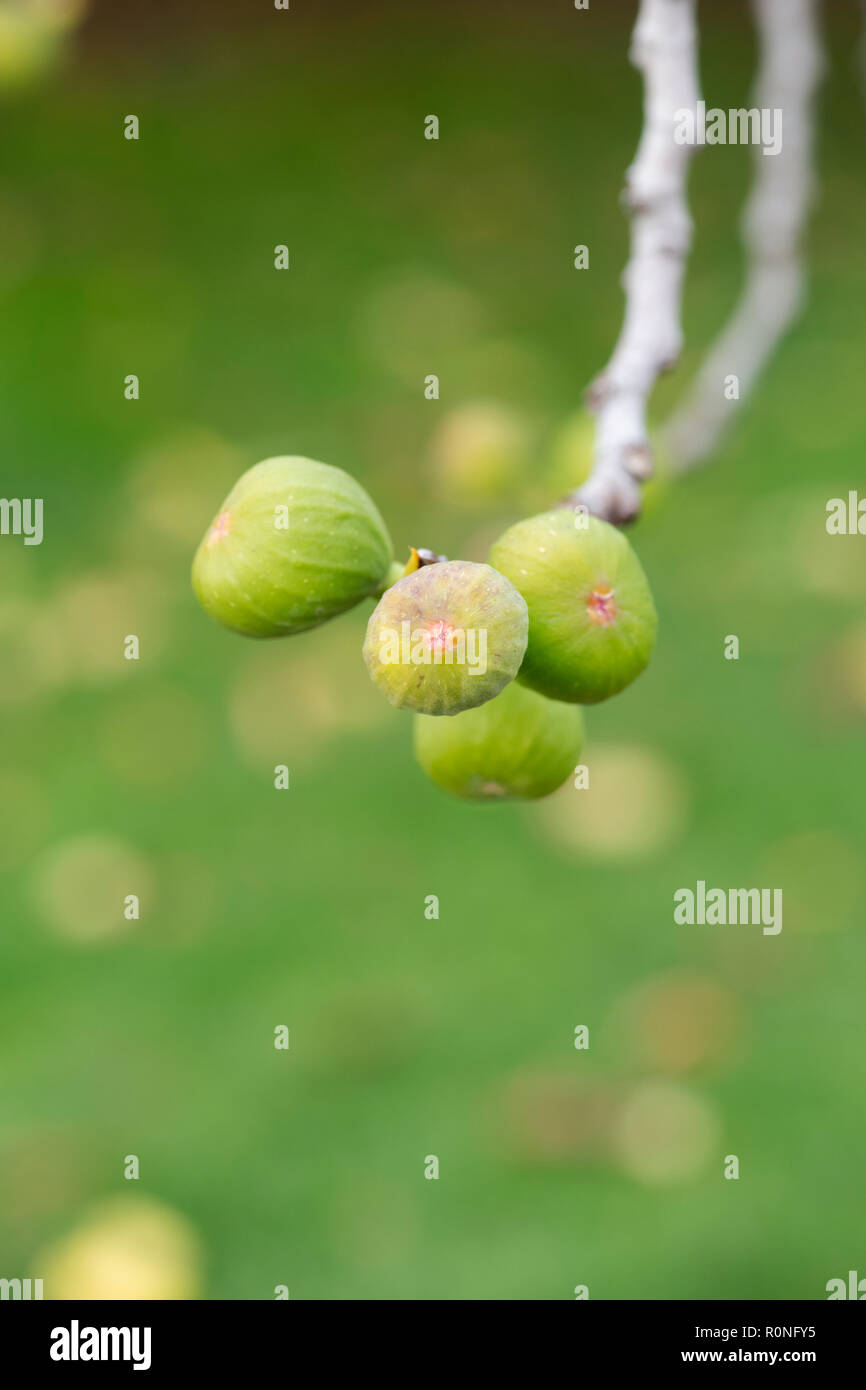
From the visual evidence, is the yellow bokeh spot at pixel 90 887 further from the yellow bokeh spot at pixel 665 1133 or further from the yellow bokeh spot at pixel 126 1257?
the yellow bokeh spot at pixel 665 1133

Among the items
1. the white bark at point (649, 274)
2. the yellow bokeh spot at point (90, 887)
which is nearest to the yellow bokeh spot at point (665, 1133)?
the yellow bokeh spot at point (90, 887)

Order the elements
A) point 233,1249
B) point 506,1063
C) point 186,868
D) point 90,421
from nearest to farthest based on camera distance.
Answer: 1. point 233,1249
2. point 506,1063
3. point 186,868
4. point 90,421

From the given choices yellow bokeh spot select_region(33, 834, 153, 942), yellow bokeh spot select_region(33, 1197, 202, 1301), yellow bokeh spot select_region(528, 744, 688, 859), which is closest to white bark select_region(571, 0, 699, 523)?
yellow bokeh spot select_region(33, 1197, 202, 1301)

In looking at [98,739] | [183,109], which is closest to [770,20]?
[98,739]

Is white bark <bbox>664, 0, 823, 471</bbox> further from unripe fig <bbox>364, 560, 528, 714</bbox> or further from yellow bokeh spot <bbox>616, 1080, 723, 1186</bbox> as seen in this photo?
yellow bokeh spot <bbox>616, 1080, 723, 1186</bbox>

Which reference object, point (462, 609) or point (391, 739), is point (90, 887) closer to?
point (391, 739)

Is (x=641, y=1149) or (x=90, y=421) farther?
(x=90, y=421)

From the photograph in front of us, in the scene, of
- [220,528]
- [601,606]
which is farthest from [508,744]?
[220,528]
